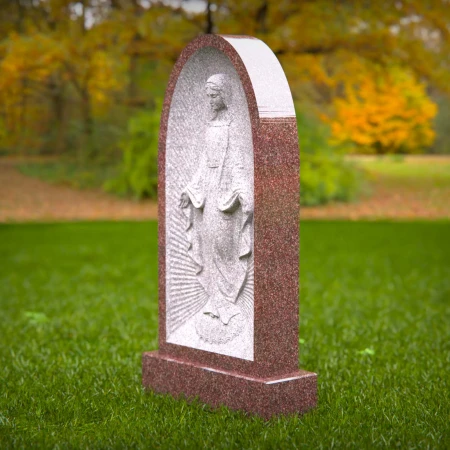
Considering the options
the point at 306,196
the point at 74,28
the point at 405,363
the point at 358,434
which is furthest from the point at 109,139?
the point at 358,434

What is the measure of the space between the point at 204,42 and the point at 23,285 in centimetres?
594

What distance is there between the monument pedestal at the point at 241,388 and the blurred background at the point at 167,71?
13119 millimetres

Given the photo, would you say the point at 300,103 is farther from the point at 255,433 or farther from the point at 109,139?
the point at 255,433

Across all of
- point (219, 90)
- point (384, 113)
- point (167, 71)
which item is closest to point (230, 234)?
point (219, 90)

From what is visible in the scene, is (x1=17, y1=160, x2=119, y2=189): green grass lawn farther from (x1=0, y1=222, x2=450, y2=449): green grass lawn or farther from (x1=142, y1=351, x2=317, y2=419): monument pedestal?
(x1=142, y1=351, x2=317, y2=419): monument pedestal

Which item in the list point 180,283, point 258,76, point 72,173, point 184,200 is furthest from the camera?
point 72,173

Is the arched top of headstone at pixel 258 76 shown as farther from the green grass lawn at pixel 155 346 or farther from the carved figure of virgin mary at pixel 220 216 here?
the green grass lawn at pixel 155 346

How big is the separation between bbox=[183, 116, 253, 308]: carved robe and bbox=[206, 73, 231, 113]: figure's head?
11cm

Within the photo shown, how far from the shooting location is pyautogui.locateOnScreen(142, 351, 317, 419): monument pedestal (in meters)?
4.61

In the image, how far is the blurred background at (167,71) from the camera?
18.4 metres

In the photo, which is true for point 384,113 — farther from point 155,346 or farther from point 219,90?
point 219,90

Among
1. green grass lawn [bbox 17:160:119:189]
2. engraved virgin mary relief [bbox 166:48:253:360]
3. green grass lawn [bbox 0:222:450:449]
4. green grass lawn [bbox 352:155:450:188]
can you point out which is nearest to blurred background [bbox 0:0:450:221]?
green grass lawn [bbox 17:160:119:189]

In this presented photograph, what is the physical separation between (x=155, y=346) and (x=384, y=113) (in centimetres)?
2001

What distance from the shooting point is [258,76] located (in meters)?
4.67
